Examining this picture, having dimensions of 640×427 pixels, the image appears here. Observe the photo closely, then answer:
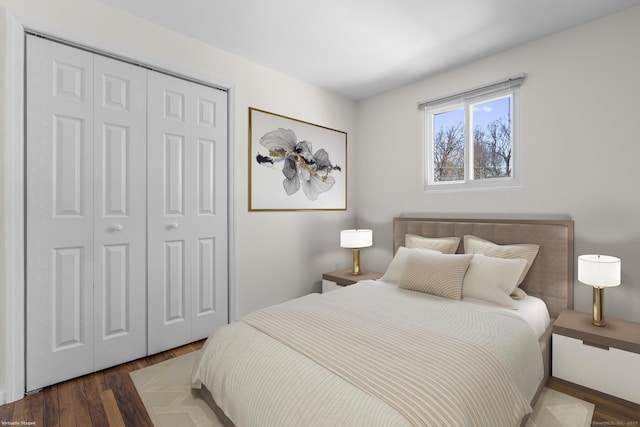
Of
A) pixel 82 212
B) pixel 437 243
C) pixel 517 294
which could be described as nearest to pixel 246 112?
pixel 82 212

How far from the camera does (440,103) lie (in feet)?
10.3

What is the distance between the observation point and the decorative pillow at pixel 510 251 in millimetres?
2426

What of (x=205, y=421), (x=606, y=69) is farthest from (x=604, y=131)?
(x=205, y=421)

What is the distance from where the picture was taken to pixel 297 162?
3.34m

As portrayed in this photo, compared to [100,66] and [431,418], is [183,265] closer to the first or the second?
[100,66]

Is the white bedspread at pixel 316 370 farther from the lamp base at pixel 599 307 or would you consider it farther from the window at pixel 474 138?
the window at pixel 474 138

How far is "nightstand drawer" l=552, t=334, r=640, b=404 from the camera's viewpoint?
1778mm

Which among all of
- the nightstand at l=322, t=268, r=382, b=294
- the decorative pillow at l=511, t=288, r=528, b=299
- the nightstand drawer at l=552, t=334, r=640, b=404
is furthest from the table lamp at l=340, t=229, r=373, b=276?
the nightstand drawer at l=552, t=334, r=640, b=404

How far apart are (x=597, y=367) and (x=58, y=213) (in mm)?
3496

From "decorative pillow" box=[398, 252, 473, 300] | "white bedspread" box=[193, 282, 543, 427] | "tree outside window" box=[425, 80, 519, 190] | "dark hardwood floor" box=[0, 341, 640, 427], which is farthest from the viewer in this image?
"tree outside window" box=[425, 80, 519, 190]

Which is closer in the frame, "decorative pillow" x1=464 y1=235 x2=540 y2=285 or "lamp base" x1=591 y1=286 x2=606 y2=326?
"lamp base" x1=591 y1=286 x2=606 y2=326

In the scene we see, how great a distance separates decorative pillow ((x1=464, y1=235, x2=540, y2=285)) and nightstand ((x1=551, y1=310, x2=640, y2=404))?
470 millimetres

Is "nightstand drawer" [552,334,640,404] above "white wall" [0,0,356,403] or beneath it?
beneath

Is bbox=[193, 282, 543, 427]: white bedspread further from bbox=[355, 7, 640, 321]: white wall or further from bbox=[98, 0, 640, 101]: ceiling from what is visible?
bbox=[98, 0, 640, 101]: ceiling
